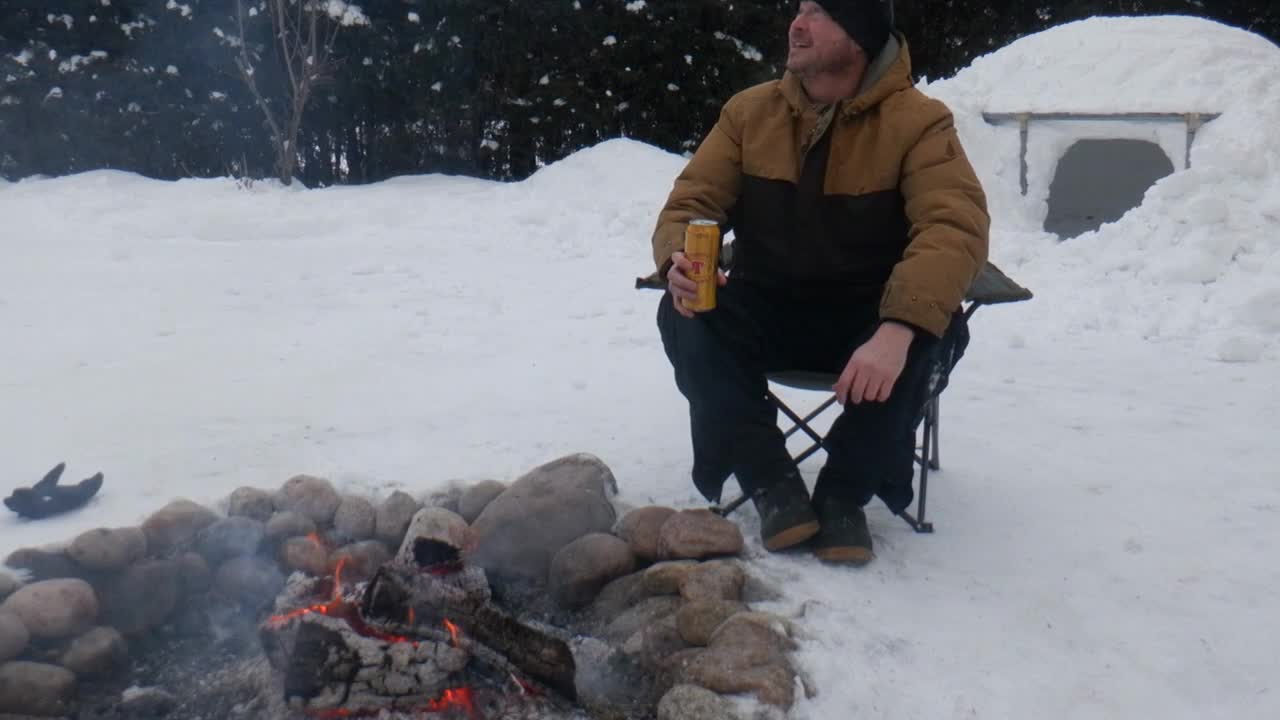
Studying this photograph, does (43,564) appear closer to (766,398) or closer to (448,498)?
(448,498)

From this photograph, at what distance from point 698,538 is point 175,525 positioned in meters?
1.41

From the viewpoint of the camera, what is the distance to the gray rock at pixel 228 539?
118 inches

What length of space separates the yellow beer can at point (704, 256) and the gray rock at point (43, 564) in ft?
5.61

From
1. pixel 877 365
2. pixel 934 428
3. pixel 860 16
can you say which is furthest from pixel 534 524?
pixel 860 16

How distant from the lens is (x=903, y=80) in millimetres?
2932

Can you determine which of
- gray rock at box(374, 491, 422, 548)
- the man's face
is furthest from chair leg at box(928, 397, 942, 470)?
gray rock at box(374, 491, 422, 548)

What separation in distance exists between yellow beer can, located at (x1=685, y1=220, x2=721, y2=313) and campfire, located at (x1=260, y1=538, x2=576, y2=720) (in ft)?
3.01

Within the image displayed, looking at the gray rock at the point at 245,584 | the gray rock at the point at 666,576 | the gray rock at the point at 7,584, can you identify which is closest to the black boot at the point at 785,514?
the gray rock at the point at 666,576

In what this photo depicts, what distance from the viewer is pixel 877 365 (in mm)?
2604

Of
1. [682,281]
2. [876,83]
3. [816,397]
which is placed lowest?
[816,397]

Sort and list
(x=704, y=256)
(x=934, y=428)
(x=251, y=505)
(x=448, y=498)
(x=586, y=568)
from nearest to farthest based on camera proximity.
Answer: (x=704, y=256) → (x=586, y=568) → (x=251, y=505) → (x=448, y=498) → (x=934, y=428)

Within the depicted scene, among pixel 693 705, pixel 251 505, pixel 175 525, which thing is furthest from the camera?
pixel 251 505

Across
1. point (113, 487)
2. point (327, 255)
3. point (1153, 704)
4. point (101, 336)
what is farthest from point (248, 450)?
point (327, 255)

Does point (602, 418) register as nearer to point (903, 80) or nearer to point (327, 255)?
point (903, 80)
